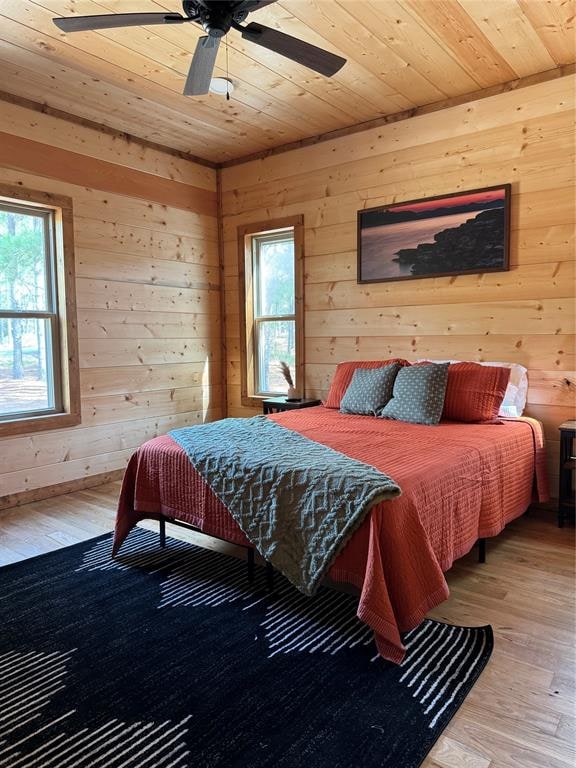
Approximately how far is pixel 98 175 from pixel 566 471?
12.5ft

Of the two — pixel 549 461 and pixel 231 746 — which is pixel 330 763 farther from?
pixel 549 461

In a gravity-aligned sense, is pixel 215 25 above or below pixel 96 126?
below

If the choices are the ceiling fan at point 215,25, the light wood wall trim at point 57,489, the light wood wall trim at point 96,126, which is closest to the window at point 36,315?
the light wood wall trim at point 57,489

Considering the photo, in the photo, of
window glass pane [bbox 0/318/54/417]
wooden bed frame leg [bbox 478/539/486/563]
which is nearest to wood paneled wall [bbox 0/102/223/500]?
window glass pane [bbox 0/318/54/417]

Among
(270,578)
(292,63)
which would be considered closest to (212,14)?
(292,63)

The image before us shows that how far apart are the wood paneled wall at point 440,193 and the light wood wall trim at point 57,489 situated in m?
1.78

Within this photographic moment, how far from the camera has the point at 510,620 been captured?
213cm

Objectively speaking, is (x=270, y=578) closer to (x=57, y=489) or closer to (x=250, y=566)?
(x=250, y=566)

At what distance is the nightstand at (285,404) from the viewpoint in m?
4.30

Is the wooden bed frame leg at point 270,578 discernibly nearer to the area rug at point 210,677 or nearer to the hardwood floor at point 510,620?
the area rug at point 210,677

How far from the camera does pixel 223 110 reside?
3.86 meters

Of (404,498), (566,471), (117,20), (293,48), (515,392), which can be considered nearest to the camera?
(404,498)

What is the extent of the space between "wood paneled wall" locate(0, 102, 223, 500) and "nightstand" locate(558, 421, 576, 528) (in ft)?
10.1

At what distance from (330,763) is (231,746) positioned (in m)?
0.28
